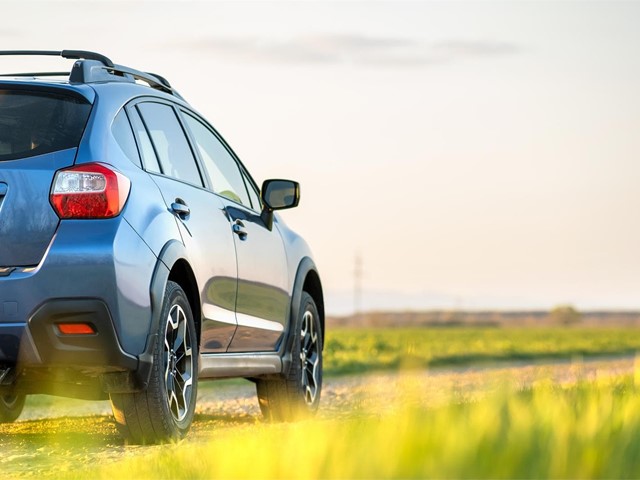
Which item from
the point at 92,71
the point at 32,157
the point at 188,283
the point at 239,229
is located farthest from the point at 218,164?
the point at 32,157

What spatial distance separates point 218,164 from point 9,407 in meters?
2.40

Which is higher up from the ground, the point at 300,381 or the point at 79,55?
the point at 79,55

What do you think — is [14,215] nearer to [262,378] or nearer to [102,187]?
[102,187]

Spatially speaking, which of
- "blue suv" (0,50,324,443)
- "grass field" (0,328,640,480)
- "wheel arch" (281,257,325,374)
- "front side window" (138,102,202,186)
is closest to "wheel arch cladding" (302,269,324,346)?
"wheel arch" (281,257,325,374)

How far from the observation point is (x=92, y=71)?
7.45 metres

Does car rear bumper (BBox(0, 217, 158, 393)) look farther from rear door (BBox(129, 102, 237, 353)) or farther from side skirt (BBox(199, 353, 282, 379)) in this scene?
side skirt (BBox(199, 353, 282, 379))

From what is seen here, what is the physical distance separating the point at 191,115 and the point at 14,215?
234 centimetres

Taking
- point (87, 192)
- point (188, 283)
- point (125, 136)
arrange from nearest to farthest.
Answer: point (87, 192) < point (125, 136) < point (188, 283)

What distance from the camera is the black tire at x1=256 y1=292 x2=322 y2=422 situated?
9.62 meters

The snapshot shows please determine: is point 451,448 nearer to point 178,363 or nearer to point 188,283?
point 178,363

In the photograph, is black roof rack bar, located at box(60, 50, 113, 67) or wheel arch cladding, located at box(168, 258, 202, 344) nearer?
wheel arch cladding, located at box(168, 258, 202, 344)

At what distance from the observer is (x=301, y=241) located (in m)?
10.3

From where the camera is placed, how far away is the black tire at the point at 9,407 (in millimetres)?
9469

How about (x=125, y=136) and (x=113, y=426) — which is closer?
(x=125, y=136)
